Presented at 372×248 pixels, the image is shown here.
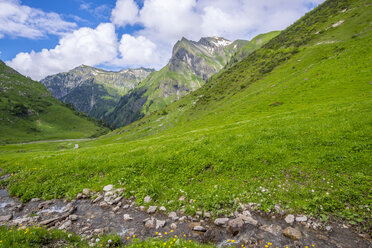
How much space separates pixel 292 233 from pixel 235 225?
8.08 ft

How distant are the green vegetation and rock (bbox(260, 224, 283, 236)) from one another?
320 cm

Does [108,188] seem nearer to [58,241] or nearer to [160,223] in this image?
[58,241]

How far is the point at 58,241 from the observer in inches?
274

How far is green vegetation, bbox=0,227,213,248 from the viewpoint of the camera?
606 cm

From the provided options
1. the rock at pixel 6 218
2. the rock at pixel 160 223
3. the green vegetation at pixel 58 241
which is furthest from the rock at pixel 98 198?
the rock at pixel 160 223

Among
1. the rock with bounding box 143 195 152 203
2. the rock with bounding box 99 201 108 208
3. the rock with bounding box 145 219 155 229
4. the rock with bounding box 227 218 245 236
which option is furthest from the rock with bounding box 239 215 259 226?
the rock with bounding box 99 201 108 208

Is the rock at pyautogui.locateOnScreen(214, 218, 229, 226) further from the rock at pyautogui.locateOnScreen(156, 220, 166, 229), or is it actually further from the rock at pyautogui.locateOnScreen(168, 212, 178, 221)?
the rock at pyautogui.locateOnScreen(156, 220, 166, 229)

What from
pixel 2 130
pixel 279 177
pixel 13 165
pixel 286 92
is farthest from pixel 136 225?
pixel 2 130

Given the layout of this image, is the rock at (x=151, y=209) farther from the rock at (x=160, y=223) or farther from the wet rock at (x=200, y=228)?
the wet rock at (x=200, y=228)

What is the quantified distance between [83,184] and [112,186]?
294cm

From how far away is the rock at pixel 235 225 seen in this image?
766 centimetres

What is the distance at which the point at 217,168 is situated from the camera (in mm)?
12789

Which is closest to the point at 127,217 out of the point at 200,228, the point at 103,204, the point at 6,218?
the point at 103,204

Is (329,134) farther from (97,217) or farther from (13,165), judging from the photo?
(13,165)
